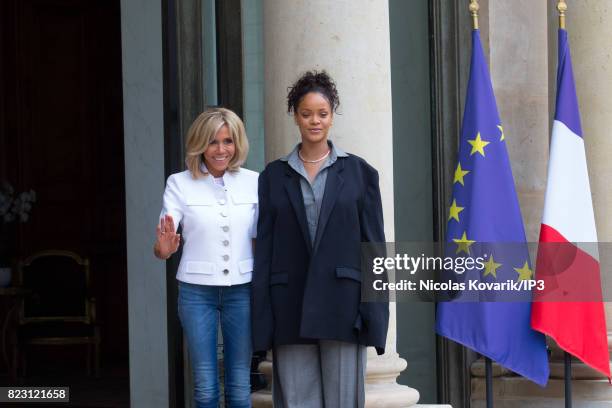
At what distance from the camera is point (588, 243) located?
6.55 m

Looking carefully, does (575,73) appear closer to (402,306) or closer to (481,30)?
(481,30)

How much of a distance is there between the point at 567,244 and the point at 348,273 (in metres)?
2.09

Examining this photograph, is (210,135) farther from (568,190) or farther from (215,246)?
(568,190)

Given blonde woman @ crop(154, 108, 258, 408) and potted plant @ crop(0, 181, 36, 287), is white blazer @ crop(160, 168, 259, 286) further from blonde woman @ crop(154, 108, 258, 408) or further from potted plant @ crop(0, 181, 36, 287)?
potted plant @ crop(0, 181, 36, 287)

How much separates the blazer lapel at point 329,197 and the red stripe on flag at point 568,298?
197 centimetres

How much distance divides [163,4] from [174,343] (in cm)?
201

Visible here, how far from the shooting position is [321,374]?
4984 millimetres

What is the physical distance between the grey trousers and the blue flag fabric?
1.65 m

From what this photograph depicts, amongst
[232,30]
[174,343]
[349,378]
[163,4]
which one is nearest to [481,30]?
[232,30]

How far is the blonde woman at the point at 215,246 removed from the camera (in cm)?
494

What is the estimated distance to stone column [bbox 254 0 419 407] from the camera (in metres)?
5.88

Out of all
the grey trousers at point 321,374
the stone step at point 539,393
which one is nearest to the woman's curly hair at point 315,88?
the grey trousers at point 321,374

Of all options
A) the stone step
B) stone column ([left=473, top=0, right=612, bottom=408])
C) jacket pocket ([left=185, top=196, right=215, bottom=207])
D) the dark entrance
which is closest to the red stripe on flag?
stone column ([left=473, top=0, right=612, bottom=408])

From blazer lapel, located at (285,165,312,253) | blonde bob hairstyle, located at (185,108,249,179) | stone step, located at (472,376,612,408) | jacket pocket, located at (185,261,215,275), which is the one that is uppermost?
blonde bob hairstyle, located at (185,108,249,179)
